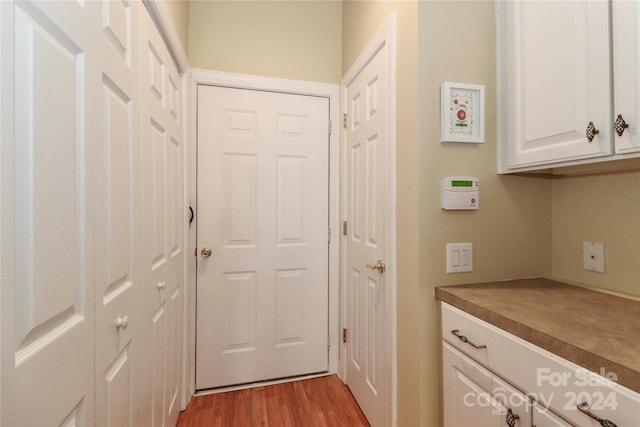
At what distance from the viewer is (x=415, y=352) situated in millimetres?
1204

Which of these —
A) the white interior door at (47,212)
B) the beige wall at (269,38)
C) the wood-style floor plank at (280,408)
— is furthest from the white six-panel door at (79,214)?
the beige wall at (269,38)

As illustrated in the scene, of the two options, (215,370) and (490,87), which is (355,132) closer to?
(490,87)

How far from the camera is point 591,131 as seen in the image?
895 mm

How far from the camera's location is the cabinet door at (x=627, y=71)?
800 mm

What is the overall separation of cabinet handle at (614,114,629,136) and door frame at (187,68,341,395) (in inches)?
56.6

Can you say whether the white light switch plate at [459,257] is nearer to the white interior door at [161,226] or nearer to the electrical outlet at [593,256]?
the electrical outlet at [593,256]

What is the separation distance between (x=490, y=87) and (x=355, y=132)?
792 mm

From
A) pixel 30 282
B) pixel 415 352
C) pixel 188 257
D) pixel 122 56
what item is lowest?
pixel 415 352

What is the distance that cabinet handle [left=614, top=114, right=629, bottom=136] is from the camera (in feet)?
2.72

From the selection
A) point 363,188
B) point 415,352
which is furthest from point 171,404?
point 363,188

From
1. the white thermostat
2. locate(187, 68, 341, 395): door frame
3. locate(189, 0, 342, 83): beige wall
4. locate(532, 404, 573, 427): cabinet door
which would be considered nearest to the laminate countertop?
locate(532, 404, 573, 427): cabinet door

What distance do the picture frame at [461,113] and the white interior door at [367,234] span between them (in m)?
0.29

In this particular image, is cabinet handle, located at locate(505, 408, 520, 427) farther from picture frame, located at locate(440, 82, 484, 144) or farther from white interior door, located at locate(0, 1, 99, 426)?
white interior door, located at locate(0, 1, 99, 426)

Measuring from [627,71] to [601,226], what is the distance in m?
0.62
